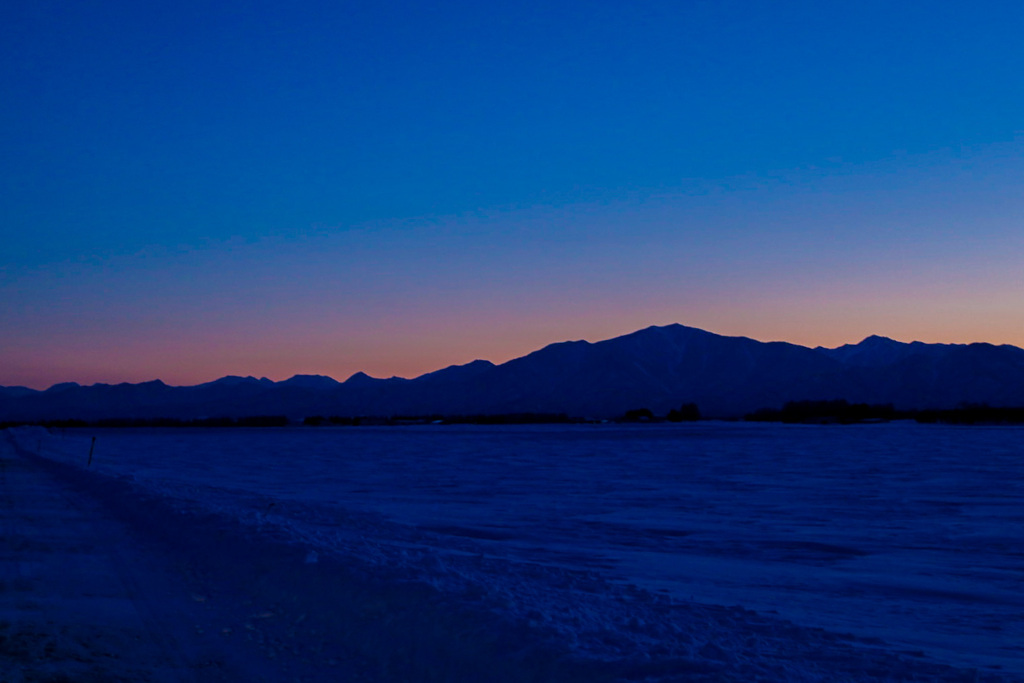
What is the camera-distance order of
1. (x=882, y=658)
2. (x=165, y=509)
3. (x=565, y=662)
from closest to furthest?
1. (x=565, y=662)
2. (x=882, y=658)
3. (x=165, y=509)

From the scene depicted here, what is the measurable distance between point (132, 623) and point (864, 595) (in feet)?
22.0

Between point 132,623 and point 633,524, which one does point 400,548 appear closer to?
point 132,623

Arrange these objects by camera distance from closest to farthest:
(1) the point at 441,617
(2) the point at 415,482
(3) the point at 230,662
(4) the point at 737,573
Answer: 1. (3) the point at 230,662
2. (1) the point at 441,617
3. (4) the point at 737,573
4. (2) the point at 415,482

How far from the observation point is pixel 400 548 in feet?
32.3

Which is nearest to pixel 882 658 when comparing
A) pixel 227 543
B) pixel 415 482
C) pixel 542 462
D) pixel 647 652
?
pixel 647 652

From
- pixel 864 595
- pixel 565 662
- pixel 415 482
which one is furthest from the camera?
pixel 415 482

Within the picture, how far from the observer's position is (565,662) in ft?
16.8

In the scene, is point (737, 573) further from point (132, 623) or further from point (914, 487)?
point (914, 487)

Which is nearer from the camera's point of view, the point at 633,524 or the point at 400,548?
the point at 400,548

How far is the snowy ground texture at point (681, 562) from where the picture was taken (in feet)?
18.8

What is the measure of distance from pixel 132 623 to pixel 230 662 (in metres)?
1.48

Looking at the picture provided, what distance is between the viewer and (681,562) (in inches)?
403

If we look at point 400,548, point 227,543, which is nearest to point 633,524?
point 400,548

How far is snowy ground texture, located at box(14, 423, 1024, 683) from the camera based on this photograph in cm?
574
